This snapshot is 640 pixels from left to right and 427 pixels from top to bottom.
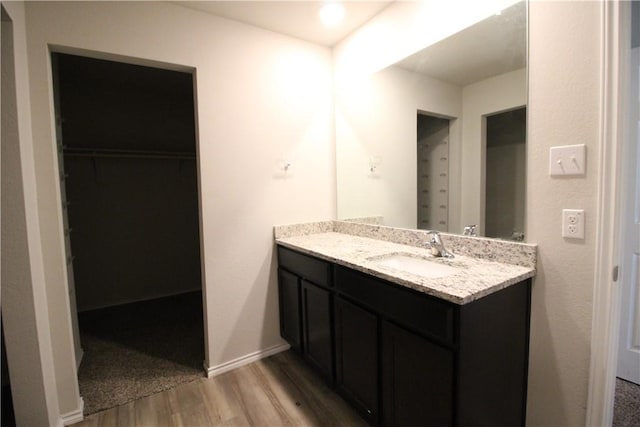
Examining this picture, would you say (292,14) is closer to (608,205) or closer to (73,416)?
(608,205)

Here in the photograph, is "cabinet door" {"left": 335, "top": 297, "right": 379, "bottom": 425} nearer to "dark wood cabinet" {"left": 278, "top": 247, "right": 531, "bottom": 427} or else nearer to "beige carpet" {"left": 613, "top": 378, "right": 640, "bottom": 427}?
"dark wood cabinet" {"left": 278, "top": 247, "right": 531, "bottom": 427}

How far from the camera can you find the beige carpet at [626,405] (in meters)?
1.60

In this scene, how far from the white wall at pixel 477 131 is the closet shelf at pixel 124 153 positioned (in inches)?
→ 120

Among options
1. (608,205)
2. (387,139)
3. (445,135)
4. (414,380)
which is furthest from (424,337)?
(387,139)

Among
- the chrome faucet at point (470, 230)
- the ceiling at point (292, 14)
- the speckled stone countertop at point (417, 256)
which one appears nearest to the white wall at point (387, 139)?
the chrome faucet at point (470, 230)

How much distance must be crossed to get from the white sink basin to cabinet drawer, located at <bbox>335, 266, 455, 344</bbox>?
0.47ft

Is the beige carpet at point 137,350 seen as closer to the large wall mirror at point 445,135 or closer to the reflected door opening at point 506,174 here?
the large wall mirror at point 445,135

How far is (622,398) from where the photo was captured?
5.82 ft

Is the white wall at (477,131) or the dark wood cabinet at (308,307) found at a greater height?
the white wall at (477,131)

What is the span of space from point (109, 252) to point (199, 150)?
2.17 metres

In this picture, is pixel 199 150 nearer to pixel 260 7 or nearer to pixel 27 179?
pixel 27 179

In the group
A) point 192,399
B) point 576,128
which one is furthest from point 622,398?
point 192,399

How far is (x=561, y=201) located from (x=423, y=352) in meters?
0.83

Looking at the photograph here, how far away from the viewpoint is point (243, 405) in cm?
183
